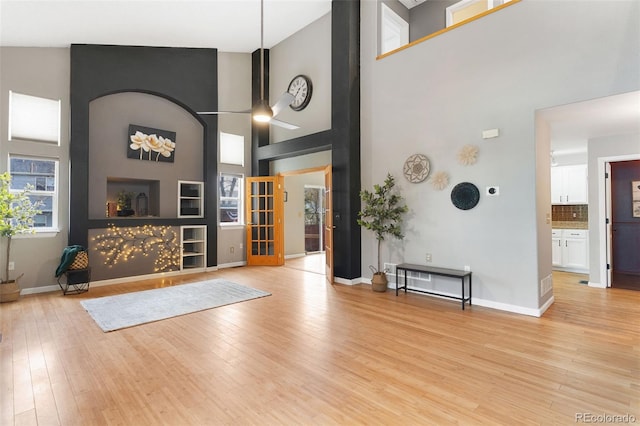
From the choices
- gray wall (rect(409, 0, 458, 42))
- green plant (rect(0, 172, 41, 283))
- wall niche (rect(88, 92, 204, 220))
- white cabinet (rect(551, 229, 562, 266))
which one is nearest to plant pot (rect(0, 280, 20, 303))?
green plant (rect(0, 172, 41, 283))

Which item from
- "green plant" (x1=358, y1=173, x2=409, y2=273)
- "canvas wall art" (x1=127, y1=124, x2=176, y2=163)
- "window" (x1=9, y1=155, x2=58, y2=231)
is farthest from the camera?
"canvas wall art" (x1=127, y1=124, x2=176, y2=163)

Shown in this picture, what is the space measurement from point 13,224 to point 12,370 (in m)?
3.25

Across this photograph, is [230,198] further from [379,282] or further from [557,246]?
[557,246]

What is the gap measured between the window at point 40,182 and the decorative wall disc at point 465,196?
19.9ft

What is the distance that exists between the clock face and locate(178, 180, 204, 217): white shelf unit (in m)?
2.60

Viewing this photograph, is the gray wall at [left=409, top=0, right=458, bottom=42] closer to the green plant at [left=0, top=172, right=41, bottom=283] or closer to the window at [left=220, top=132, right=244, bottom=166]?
the window at [left=220, top=132, right=244, bottom=166]

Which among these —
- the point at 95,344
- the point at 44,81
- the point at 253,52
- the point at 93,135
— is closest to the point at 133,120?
the point at 93,135

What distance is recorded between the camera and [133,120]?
5805 mm

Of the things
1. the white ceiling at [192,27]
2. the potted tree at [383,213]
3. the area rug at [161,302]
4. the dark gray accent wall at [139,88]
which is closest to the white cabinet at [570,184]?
the white ceiling at [192,27]

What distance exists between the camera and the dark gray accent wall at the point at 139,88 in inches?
201

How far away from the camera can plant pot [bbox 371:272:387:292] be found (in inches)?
193

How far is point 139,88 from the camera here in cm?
577

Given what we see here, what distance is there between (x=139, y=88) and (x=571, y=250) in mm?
8730

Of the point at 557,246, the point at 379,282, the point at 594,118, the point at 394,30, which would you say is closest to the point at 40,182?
the point at 379,282
